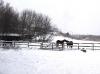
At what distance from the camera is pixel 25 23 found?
6250 centimetres

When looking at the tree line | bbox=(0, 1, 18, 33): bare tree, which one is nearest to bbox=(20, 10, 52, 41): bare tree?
the tree line

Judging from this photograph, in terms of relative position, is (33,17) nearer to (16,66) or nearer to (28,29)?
(28,29)

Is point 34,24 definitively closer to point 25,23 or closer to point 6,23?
point 25,23

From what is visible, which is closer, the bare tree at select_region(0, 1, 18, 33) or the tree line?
the bare tree at select_region(0, 1, 18, 33)

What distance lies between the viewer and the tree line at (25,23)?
163 feet

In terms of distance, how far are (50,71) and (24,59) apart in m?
3.84

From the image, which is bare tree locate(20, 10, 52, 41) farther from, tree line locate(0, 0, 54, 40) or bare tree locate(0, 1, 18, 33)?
bare tree locate(0, 1, 18, 33)

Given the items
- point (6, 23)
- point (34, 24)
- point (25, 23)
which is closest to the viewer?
point (6, 23)

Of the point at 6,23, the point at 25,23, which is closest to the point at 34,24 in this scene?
the point at 25,23

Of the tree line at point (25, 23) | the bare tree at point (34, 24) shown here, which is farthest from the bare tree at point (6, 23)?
the bare tree at point (34, 24)

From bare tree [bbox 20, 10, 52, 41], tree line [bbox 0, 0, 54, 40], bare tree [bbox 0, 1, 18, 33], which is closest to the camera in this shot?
bare tree [bbox 0, 1, 18, 33]

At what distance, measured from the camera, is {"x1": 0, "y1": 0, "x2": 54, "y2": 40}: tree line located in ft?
163

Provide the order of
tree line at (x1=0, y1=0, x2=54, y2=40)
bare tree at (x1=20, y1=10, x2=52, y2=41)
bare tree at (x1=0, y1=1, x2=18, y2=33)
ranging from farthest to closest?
bare tree at (x1=20, y1=10, x2=52, y2=41) → tree line at (x1=0, y1=0, x2=54, y2=40) → bare tree at (x1=0, y1=1, x2=18, y2=33)

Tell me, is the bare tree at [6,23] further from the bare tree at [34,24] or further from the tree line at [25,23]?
the bare tree at [34,24]
